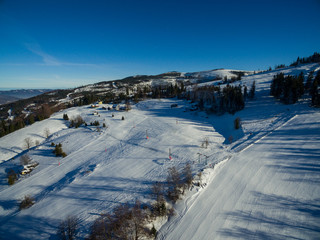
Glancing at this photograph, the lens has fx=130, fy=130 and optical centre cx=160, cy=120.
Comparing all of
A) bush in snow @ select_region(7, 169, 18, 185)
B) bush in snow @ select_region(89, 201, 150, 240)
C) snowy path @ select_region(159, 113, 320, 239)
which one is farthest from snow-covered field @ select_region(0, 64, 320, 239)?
bush in snow @ select_region(89, 201, 150, 240)

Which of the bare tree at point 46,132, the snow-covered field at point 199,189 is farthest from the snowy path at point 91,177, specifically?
the bare tree at point 46,132

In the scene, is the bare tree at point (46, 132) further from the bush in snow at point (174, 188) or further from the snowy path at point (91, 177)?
the bush in snow at point (174, 188)

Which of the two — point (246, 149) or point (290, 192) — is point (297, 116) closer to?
point (246, 149)

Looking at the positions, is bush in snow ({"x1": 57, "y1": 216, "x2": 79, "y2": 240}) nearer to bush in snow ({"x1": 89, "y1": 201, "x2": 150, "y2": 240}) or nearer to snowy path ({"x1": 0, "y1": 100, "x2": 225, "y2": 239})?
snowy path ({"x1": 0, "y1": 100, "x2": 225, "y2": 239})

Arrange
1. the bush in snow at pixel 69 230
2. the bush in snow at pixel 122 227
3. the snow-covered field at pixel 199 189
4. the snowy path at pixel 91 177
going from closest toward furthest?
the bush in snow at pixel 122 227 < the bush in snow at pixel 69 230 < the snow-covered field at pixel 199 189 < the snowy path at pixel 91 177

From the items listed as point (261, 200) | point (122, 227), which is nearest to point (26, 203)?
point (122, 227)

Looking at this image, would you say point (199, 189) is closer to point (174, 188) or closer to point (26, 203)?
point (174, 188)

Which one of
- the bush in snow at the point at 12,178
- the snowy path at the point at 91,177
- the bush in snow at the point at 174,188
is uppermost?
the bush in snow at the point at 174,188
